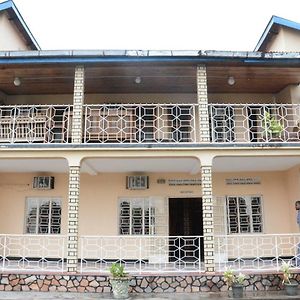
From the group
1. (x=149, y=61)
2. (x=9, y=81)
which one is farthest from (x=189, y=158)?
(x=9, y=81)

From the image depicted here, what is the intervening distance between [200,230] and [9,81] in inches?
320

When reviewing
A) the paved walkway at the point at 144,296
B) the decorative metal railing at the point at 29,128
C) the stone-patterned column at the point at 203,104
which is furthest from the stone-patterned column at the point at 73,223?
the stone-patterned column at the point at 203,104

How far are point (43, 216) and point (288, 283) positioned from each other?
25.6 feet

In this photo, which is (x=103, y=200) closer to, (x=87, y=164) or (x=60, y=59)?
(x=87, y=164)

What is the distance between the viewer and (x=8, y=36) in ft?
44.6

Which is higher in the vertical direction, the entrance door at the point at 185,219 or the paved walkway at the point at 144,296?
the entrance door at the point at 185,219

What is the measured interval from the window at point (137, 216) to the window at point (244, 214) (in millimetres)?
2587

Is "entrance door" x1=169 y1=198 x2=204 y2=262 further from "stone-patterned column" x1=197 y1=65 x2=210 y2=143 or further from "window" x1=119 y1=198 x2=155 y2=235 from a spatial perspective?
"stone-patterned column" x1=197 y1=65 x2=210 y2=143

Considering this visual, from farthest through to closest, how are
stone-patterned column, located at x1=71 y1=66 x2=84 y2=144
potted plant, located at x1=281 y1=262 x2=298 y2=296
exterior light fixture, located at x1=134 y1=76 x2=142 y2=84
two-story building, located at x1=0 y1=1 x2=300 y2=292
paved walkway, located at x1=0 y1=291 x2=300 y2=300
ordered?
exterior light fixture, located at x1=134 y1=76 x2=142 y2=84 → stone-patterned column, located at x1=71 y1=66 x2=84 y2=144 → two-story building, located at x1=0 y1=1 x2=300 y2=292 → potted plant, located at x1=281 y1=262 x2=298 y2=296 → paved walkway, located at x1=0 y1=291 x2=300 y2=300

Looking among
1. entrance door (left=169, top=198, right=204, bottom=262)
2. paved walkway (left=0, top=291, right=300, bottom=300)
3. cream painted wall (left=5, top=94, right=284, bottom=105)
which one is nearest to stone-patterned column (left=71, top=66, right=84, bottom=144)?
cream painted wall (left=5, top=94, right=284, bottom=105)

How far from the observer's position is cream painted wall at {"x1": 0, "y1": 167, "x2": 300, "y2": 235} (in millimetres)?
12289

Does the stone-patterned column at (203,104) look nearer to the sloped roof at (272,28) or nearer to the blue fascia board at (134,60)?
the blue fascia board at (134,60)

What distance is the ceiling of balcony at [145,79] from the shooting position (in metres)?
10.5

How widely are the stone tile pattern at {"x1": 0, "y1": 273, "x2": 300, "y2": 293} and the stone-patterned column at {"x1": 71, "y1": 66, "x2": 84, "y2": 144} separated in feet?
11.4
